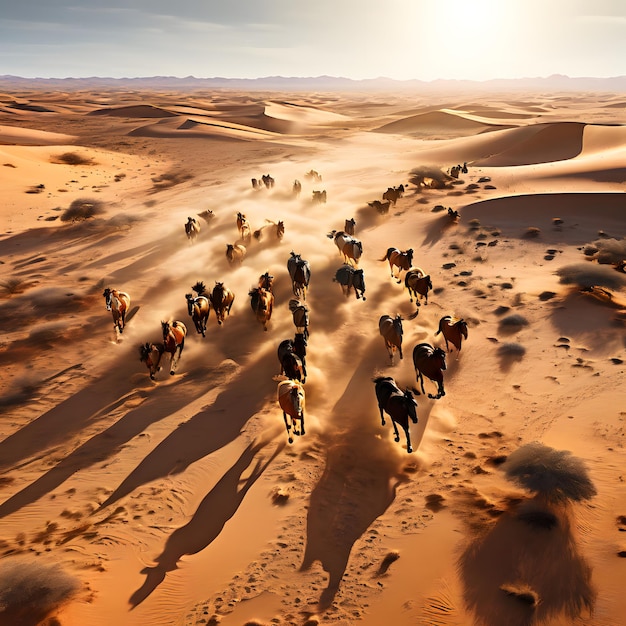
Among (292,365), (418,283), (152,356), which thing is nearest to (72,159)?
(152,356)

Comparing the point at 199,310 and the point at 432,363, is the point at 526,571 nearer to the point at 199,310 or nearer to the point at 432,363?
the point at 432,363

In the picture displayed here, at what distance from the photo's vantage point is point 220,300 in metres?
13.3

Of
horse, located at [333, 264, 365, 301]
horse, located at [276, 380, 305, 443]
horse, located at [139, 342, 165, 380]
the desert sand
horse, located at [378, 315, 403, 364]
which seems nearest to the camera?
the desert sand

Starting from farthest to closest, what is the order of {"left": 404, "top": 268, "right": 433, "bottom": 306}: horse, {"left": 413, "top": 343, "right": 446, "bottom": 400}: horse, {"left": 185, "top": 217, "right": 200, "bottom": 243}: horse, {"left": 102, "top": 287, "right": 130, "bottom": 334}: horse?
1. {"left": 185, "top": 217, "right": 200, "bottom": 243}: horse
2. {"left": 404, "top": 268, "right": 433, "bottom": 306}: horse
3. {"left": 102, "top": 287, "right": 130, "bottom": 334}: horse
4. {"left": 413, "top": 343, "right": 446, "bottom": 400}: horse

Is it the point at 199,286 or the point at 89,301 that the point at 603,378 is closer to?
the point at 199,286

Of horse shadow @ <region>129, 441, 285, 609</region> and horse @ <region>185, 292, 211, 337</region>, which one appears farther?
horse @ <region>185, 292, 211, 337</region>

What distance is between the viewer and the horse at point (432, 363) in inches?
382

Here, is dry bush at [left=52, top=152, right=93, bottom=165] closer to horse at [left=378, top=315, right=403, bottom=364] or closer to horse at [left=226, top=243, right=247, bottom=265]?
horse at [left=226, top=243, right=247, bottom=265]

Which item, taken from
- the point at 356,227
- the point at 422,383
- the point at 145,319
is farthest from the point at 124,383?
the point at 356,227

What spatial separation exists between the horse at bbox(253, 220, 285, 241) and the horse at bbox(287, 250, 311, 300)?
5.28 metres

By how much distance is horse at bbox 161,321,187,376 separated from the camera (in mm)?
11062

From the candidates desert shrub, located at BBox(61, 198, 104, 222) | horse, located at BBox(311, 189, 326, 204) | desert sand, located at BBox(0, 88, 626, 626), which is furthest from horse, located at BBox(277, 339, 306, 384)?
desert shrub, located at BBox(61, 198, 104, 222)

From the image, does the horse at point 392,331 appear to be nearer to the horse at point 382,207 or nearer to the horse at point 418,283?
the horse at point 418,283

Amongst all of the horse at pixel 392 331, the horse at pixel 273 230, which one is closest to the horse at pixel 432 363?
the horse at pixel 392 331
